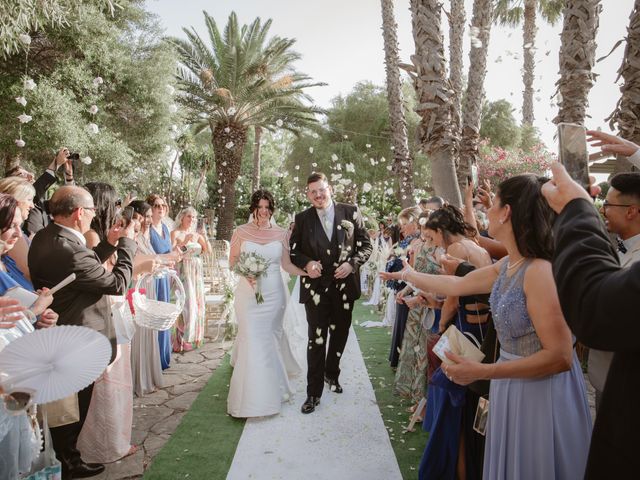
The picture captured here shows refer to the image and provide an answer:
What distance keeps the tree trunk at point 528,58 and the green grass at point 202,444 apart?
1647 cm

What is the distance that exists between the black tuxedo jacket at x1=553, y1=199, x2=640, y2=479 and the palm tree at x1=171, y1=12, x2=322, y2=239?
638 inches

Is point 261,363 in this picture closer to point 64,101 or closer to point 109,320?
point 109,320

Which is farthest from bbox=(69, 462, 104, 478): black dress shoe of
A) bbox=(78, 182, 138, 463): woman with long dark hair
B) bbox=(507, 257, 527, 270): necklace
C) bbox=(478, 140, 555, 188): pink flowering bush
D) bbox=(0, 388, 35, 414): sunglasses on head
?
bbox=(478, 140, 555, 188): pink flowering bush

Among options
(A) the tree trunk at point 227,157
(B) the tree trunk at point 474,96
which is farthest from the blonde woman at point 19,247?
(A) the tree trunk at point 227,157

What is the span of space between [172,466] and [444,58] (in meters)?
5.05

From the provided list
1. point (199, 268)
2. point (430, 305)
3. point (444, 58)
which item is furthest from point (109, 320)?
point (444, 58)

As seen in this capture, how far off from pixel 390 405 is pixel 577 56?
476cm

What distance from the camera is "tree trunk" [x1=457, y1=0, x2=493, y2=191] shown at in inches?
380

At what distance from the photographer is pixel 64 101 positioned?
44.5 ft

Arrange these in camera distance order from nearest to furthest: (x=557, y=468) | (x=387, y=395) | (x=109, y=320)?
(x=557, y=468)
(x=109, y=320)
(x=387, y=395)

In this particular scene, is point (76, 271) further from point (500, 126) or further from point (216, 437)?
point (500, 126)

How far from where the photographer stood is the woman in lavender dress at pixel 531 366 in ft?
6.59

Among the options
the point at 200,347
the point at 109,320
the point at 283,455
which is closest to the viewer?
the point at 109,320

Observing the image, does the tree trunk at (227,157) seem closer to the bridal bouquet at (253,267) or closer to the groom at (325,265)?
the groom at (325,265)
